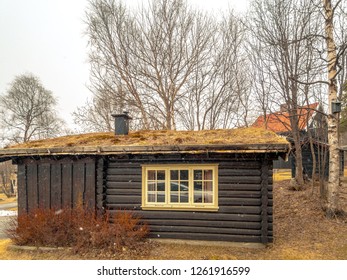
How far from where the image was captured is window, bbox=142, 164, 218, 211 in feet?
24.0

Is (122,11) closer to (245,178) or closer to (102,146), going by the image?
(102,146)

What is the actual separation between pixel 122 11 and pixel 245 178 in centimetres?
1626

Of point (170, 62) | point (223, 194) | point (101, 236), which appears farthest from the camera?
point (170, 62)

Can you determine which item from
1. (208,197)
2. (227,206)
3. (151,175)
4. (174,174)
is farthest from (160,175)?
(227,206)

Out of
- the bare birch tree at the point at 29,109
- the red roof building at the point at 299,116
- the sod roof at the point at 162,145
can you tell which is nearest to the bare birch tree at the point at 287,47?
the red roof building at the point at 299,116

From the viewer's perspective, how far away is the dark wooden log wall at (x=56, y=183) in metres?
7.82

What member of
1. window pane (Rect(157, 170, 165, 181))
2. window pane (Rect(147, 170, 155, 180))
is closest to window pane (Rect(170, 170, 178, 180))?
window pane (Rect(157, 170, 165, 181))

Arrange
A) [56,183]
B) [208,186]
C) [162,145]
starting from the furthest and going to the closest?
[56,183] → [208,186] → [162,145]

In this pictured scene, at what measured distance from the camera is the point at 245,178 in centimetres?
714

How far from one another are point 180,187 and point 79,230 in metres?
3.20

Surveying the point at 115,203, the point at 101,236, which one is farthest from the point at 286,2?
the point at 101,236

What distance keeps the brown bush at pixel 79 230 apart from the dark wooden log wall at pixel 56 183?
1.24ft

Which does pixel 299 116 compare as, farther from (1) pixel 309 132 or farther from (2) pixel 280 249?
(2) pixel 280 249

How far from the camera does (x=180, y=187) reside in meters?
7.42
